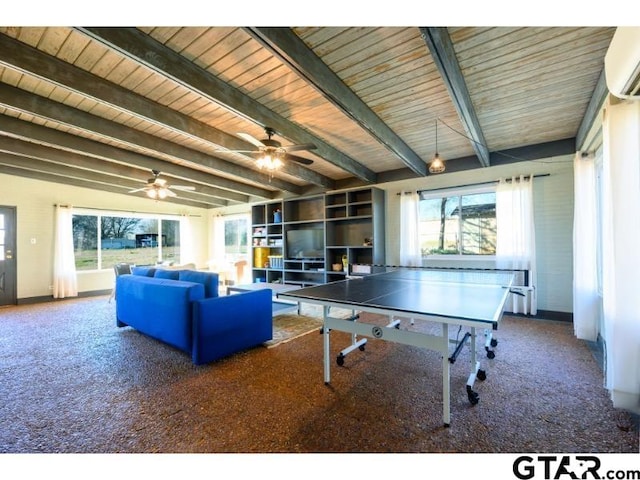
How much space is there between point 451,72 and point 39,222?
318 inches

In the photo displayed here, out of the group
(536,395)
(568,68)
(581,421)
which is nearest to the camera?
(581,421)

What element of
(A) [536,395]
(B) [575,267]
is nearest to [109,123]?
(A) [536,395]

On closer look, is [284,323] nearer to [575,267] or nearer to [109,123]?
[109,123]

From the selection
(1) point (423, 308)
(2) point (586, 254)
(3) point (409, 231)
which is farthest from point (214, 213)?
(2) point (586, 254)

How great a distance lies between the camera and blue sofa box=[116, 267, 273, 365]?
2775mm

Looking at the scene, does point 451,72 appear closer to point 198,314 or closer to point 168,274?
point 198,314

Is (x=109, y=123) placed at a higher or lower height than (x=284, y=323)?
higher

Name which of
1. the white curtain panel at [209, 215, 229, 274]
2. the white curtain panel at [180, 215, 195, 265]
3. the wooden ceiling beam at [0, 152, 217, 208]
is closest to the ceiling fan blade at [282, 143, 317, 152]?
the wooden ceiling beam at [0, 152, 217, 208]

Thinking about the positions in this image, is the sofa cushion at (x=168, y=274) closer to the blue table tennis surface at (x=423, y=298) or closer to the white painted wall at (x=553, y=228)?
the blue table tennis surface at (x=423, y=298)

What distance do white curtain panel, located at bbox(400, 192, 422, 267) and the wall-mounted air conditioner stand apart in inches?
136

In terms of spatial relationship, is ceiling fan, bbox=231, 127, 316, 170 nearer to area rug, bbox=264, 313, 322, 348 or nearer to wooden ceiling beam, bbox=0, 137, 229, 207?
area rug, bbox=264, 313, 322, 348
